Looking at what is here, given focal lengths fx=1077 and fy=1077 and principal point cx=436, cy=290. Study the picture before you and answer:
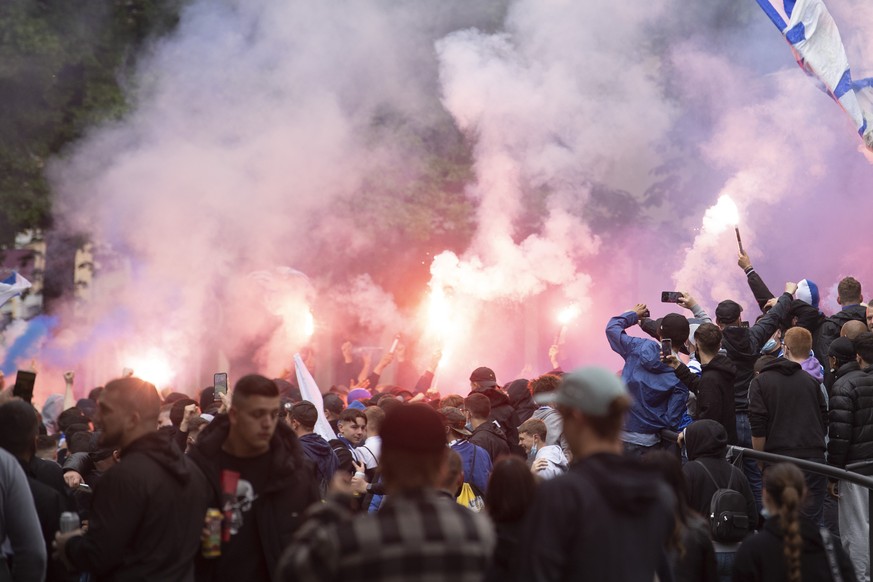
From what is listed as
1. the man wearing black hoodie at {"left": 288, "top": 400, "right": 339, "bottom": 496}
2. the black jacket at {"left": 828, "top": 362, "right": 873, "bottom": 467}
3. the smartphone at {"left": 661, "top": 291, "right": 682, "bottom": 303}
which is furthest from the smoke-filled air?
the man wearing black hoodie at {"left": 288, "top": 400, "right": 339, "bottom": 496}

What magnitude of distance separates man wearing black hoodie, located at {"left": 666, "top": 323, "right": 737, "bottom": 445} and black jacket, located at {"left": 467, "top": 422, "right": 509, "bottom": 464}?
1288mm

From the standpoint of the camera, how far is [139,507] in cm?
396

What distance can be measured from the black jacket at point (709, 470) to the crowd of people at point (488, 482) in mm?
11

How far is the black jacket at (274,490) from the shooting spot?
423cm

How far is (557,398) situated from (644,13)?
12175 millimetres

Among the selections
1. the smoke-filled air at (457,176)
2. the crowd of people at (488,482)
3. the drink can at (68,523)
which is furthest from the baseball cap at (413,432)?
the smoke-filled air at (457,176)

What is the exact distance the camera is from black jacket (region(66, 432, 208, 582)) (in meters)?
3.93

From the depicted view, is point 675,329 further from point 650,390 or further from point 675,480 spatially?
point 675,480

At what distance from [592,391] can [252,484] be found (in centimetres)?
167

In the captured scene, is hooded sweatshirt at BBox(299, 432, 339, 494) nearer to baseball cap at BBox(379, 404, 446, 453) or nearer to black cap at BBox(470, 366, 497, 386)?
black cap at BBox(470, 366, 497, 386)

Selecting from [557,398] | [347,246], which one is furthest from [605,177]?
[557,398]

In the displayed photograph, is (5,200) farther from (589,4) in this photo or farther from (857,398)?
(857,398)

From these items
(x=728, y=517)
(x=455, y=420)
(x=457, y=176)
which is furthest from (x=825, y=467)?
(x=457, y=176)

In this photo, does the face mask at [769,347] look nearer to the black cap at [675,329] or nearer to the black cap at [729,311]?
the black cap at [729,311]
